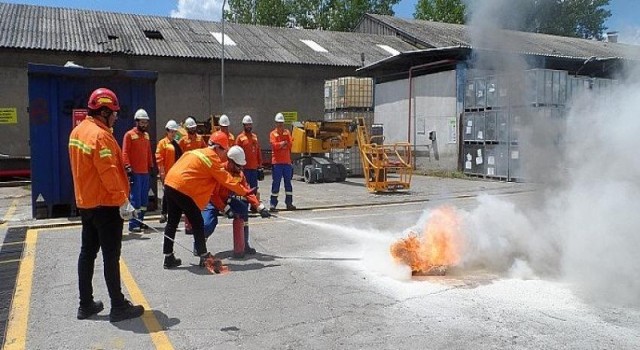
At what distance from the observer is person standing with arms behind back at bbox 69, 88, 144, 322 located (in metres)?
4.41

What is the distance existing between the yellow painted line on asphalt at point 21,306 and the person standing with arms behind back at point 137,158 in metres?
1.72

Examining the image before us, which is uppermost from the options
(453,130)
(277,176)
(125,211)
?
(453,130)

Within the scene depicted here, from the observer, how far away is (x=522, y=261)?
6.05m

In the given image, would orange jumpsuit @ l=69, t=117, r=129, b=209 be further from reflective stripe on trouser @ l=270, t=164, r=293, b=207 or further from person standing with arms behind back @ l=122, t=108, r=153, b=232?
reflective stripe on trouser @ l=270, t=164, r=293, b=207

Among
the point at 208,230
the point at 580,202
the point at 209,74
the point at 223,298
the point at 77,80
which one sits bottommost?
the point at 223,298

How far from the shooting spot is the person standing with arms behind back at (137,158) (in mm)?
8523

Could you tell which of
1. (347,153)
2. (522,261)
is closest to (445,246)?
(522,261)

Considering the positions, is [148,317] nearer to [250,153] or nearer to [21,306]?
[21,306]

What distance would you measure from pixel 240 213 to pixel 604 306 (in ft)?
13.9

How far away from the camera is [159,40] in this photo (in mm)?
22047

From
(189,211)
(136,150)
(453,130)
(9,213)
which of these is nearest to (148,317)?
(189,211)

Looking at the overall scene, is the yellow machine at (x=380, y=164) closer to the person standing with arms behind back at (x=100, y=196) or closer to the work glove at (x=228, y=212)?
the work glove at (x=228, y=212)

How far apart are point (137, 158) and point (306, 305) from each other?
4.97m

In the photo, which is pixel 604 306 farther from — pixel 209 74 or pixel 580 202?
pixel 209 74
